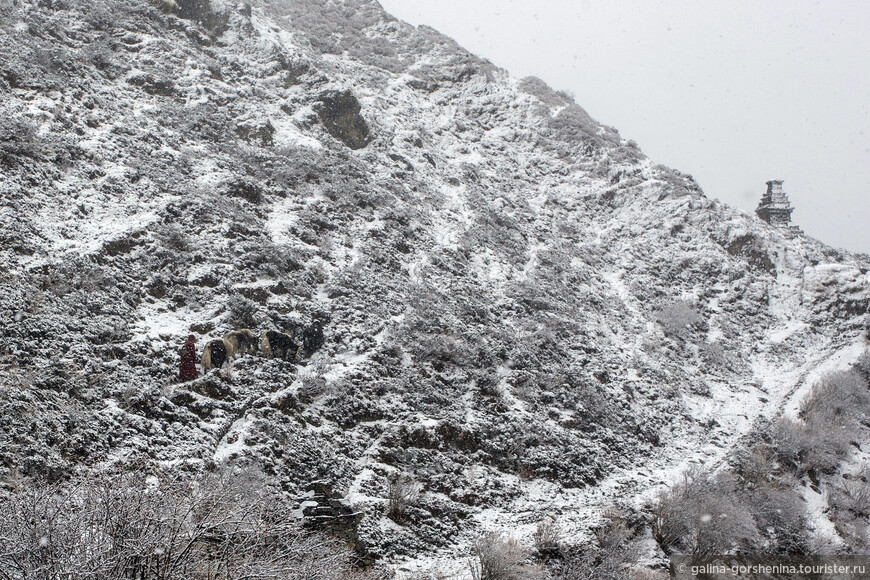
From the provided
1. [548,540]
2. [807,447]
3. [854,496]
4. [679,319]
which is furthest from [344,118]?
[854,496]

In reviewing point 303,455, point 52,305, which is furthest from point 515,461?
point 52,305

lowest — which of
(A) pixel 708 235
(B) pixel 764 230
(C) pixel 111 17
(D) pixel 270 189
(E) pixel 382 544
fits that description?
(E) pixel 382 544

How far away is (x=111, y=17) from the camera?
26.0 metres

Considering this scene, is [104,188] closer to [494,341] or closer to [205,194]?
[205,194]

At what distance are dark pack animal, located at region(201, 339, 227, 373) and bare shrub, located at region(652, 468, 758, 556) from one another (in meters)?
13.5

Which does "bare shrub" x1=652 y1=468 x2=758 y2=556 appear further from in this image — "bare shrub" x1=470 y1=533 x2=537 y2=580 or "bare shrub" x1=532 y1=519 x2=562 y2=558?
"bare shrub" x1=470 y1=533 x2=537 y2=580

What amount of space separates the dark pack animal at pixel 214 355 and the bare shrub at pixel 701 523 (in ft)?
44.5

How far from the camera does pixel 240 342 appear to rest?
15.9 metres

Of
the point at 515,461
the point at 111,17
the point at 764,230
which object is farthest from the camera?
the point at 764,230

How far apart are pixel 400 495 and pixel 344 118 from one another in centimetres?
2091

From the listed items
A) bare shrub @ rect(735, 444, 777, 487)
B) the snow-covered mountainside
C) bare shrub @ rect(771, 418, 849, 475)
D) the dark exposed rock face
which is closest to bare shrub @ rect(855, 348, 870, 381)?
the snow-covered mountainside

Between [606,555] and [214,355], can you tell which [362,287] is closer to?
[214,355]

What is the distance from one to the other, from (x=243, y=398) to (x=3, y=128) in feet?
40.7

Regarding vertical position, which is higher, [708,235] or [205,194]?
[708,235]
